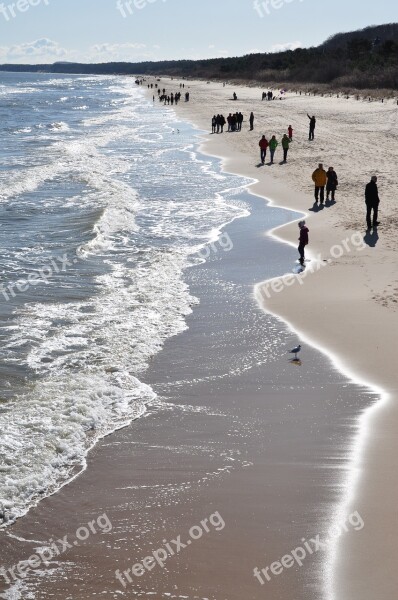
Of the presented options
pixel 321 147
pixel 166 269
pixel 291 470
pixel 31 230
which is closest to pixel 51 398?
pixel 291 470

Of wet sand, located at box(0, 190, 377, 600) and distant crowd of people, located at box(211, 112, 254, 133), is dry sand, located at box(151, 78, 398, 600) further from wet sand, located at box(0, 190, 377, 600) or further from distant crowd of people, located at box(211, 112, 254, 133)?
distant crowd of people, located at box(211, 112, 254, 133)

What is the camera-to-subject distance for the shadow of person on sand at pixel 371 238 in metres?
16.6

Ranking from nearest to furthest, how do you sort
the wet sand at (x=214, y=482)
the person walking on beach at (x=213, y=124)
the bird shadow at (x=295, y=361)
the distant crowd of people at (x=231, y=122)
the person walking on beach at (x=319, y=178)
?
the wet sand at (x=214, y=482), the bird shadow at (x=295, y=361), the person walking on beach at (x=319, y=178), the distant crowd of people at (x=231, y=122), the person walking on beach at (x=213, y=124)

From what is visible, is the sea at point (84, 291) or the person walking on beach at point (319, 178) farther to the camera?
the person walking on beach at point (319, 178)

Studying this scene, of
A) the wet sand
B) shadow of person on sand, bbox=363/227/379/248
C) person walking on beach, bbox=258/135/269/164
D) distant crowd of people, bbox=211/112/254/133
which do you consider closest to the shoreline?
the wet sand

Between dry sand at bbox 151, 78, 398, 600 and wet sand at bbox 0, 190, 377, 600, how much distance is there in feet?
0.74

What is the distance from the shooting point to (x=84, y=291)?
14141mm

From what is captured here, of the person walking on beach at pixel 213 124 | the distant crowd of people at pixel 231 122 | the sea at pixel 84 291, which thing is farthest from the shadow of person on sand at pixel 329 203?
the person walking on beach at pixel 213 124

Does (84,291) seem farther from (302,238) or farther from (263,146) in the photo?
(263,146)

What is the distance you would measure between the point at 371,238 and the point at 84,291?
22.8ft

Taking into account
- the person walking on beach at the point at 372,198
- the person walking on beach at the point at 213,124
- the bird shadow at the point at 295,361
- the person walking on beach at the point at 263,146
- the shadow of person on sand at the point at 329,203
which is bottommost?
the bird shadow at the point at 295,361

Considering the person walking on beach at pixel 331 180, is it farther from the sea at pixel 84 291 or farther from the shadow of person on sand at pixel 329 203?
the sea at pixel 84 291

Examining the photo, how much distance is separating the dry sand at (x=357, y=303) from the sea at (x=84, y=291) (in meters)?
1.99

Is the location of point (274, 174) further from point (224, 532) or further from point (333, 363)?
point (224, 532)
